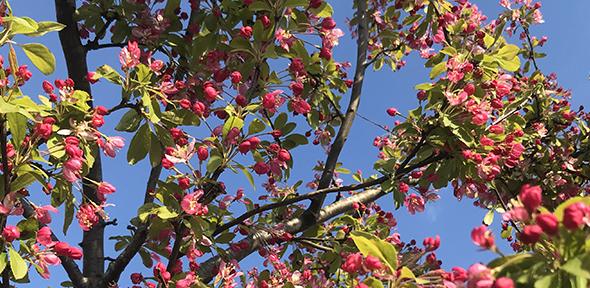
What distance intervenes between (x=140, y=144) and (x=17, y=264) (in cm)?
85

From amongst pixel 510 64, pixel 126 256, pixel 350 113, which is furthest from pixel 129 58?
pixel 510 64

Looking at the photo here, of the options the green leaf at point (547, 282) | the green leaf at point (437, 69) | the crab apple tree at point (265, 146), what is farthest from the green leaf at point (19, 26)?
the green leaf at point (437, 69)

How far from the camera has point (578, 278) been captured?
1.11 metres

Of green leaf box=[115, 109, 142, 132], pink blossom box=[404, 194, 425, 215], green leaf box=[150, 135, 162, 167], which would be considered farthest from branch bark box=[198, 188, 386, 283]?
green leaf box=[115, 109, 142, 132]

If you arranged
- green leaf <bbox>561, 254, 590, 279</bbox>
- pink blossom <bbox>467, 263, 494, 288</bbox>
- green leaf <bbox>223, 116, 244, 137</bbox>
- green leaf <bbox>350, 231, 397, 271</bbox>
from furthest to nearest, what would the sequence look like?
green leaf <bbox>223, 116, 244, 137</bbox>, green leaf <bbox>350, 231, 397, 271</bbox>, pink blossom <bbox>467, 263, 494, 288</bbox>, green leaf <bbox>561, 254, 590, 279</bbox>

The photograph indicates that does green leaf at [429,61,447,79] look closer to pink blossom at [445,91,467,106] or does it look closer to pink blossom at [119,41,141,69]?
pink blossom at [445,91,467,106]

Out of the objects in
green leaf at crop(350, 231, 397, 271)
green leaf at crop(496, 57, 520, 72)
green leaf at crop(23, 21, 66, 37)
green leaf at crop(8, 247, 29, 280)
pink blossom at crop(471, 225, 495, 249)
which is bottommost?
pink blossom at crop(471, 225, 495, 249)

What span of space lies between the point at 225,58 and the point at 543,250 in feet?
7.25

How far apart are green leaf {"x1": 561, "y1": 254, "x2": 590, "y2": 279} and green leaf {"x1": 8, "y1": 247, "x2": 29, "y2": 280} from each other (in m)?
1.78

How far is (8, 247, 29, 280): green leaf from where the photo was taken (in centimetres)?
202

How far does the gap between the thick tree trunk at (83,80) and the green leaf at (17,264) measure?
1356 mm

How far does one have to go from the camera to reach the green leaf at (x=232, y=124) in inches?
102

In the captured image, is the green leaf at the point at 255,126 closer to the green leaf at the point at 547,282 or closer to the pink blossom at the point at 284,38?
the pink blossom at the point at 284,38

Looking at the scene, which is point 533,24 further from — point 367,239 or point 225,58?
point 367,239
